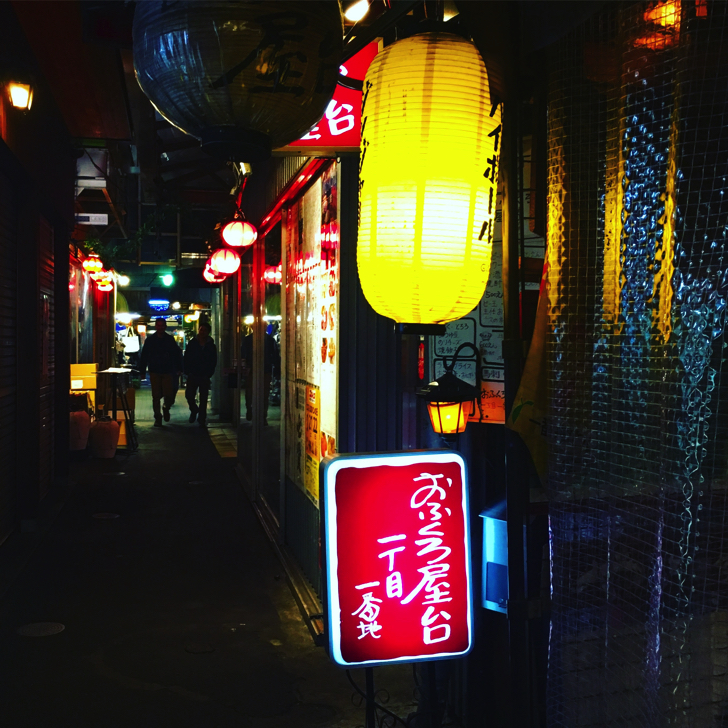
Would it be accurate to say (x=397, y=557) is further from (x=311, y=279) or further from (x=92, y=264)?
(x=92, y=264)

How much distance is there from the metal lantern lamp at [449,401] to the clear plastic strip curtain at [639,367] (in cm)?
84

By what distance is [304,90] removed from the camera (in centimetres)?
309

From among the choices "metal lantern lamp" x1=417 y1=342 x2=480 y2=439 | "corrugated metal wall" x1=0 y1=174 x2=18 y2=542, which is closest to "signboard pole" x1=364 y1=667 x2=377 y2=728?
"metal lantern lamp" x1=417 y1=342 x2=480 y2=439

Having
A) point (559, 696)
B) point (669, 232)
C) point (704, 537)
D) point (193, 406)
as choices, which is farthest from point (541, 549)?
point (193, 406)

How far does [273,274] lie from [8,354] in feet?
11.5

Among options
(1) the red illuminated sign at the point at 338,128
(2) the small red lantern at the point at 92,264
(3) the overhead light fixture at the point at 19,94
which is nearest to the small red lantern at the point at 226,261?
(3) the overhead light fixture at the point at 19,94

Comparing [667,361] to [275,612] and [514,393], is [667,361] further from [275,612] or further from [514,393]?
[275,612]

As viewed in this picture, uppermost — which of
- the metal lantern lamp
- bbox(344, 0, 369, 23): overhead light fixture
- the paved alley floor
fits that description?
bbox(344, 0, 369, 23): overhead light fixture

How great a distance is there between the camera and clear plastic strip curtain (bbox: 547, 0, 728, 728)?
7.55ft

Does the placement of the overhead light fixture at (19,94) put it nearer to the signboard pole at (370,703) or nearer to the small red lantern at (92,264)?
the signboard pole at (370,703)

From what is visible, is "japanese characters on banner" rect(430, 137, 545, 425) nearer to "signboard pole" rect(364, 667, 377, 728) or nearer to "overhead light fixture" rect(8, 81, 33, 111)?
"signboard pole" rect(364, 667, 377, 728)

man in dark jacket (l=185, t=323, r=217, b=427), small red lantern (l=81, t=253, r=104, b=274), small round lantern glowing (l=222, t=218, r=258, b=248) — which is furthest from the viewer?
man in dark jacket (l=185, t=323, r=217, b=427)

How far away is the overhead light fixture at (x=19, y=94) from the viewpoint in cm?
783

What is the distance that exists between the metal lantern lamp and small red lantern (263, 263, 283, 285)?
5100 millimetres
